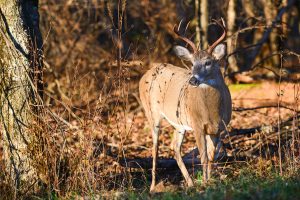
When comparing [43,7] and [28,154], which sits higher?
[43,7]

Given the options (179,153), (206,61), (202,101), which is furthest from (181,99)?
(179,153)

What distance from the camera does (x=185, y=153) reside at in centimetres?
991

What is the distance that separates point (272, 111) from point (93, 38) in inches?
220

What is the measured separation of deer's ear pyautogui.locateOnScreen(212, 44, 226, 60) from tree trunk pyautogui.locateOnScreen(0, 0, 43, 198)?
2101mm

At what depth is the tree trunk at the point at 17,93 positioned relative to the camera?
25.2 feet

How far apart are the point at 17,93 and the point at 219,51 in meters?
2.47

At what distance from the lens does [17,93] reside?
7707 mm

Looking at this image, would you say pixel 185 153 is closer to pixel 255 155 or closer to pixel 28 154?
pixel 255 155

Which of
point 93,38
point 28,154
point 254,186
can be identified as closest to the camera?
point 254,186

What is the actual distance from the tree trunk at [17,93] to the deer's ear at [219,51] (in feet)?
6.89

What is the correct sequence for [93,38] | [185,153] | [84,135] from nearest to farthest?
[84,135] < [185,153] < [93,38]

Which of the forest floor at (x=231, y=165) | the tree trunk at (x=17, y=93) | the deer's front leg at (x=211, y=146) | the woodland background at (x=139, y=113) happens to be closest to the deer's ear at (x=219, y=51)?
the woodland background at (x=139, y=113)

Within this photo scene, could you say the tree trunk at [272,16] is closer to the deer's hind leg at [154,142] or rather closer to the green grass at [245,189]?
the deer's hind leg at [154,142]

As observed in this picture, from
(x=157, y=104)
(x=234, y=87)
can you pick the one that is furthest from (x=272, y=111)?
(x=157, y=104)
